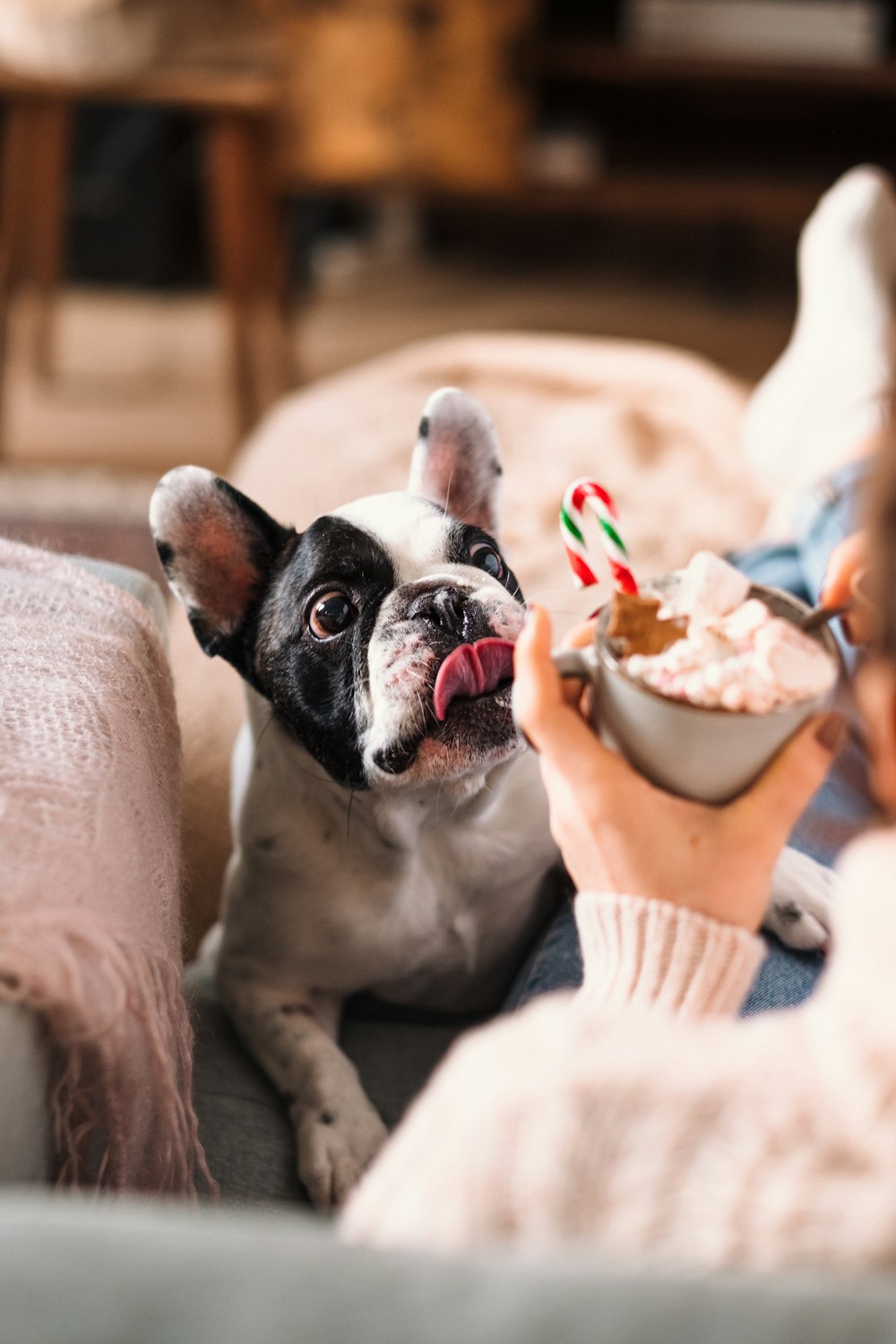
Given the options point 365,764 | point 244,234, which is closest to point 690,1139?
point 365,764

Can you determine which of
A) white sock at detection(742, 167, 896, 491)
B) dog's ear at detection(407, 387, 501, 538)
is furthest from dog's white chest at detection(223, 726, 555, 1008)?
white sock at detection(742, 167, 896, 491)

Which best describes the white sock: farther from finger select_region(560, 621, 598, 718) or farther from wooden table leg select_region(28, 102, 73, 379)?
wooden table leg select_region(28, 102, 73, 379)

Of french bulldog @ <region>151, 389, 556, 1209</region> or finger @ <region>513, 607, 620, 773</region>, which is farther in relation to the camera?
french bulldog @ <region>151, 389, 556, 1209</region>

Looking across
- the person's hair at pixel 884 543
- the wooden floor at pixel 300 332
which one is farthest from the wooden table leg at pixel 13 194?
the person's hair at pixel 884 543

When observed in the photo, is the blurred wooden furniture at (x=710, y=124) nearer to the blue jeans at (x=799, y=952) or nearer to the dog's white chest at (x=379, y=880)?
the blue jeans at (x=799, y=952)

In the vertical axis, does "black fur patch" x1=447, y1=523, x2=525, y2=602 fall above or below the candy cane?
below

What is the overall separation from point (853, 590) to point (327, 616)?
1.19 feet

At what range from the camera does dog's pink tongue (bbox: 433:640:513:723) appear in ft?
2.83

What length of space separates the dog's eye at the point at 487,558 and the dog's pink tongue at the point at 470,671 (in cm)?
10

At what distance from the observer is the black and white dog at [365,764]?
0.89 metres

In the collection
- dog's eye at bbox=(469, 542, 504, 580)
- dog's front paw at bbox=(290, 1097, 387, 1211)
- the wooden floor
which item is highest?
dog's eye at bbox=(469, 542, 504, 580)

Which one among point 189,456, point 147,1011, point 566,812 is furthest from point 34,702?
point 189,456

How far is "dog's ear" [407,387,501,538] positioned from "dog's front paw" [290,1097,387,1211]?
0.43 meters

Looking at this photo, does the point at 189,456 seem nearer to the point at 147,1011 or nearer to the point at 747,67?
the point at 747,67
